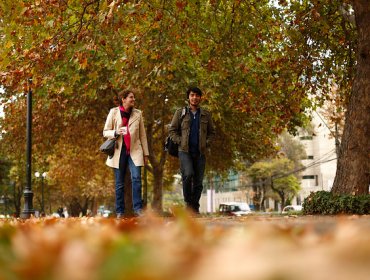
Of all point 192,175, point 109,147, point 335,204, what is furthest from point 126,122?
point 335,204

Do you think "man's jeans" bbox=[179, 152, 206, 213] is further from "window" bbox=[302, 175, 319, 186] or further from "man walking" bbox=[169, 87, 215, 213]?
"window" bbox=[302, 175, 319, 186]

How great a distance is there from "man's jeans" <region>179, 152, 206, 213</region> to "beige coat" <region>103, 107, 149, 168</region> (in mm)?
717

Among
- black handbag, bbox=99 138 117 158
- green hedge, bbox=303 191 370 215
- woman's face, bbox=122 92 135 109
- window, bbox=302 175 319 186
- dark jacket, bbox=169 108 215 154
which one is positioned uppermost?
window, bbox=302 175 319 186

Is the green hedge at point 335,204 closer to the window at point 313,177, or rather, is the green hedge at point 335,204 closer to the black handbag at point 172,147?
the black handbag at point 172,147

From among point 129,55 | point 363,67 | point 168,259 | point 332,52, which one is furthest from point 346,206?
point 168,259

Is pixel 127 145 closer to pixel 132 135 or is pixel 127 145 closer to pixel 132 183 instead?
pixel 132 135

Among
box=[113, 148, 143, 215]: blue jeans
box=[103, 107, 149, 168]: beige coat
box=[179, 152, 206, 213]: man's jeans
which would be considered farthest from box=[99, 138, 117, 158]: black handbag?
box=[179, 152, 206, 213]: man's jeans

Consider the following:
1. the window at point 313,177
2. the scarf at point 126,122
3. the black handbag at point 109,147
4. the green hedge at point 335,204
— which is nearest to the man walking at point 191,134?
the scarf at point 126,122

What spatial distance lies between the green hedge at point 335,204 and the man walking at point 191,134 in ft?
9.04

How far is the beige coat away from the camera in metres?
9.07

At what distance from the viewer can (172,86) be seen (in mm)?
18938

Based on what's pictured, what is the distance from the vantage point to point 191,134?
929 centimetres

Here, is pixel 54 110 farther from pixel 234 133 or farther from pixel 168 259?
pixel 168 259

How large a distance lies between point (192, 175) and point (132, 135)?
1274 millimetres
